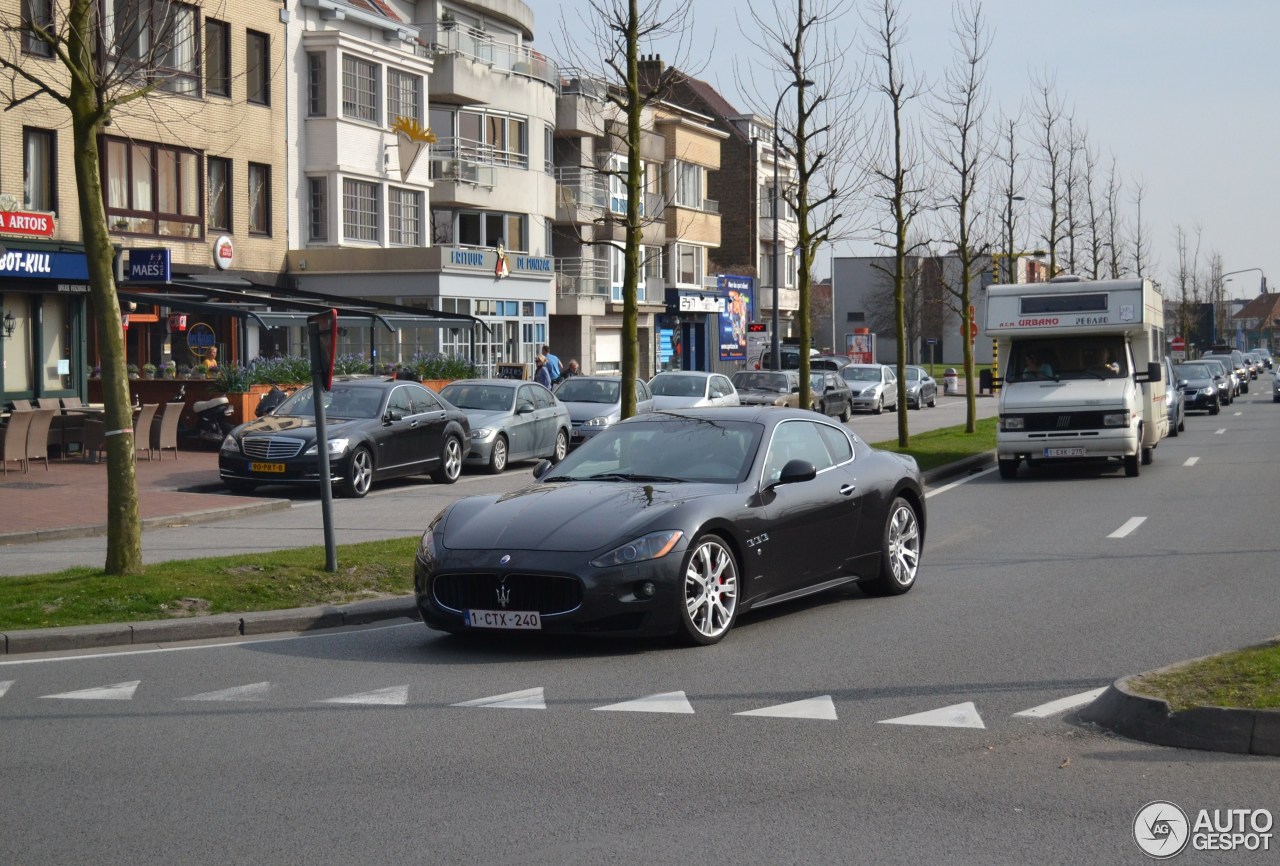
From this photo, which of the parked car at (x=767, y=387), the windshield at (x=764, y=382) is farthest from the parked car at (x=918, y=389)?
the windshield at (x=764, y=382)

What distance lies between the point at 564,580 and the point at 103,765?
3013 millimetres

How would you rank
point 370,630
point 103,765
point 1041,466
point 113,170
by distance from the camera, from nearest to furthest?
point 103,765
point 370,630
point 1041,466
point 113,170

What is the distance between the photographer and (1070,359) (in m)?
23.6

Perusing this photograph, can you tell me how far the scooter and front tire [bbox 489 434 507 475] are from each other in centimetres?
533

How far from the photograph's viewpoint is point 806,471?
1024cm

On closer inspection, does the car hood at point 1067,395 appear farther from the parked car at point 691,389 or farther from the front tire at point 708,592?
the front tire at point 708,592

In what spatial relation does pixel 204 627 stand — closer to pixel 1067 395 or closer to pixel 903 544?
pixel 903 544

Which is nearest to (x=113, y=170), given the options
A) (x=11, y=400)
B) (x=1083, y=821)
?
(x=11, y=400)

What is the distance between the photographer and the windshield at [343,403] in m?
22.1

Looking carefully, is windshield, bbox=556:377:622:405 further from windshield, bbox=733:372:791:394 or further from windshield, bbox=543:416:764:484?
windshield, bbox=543:416:764:484

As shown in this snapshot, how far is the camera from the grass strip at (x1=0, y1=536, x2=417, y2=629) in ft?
34.0

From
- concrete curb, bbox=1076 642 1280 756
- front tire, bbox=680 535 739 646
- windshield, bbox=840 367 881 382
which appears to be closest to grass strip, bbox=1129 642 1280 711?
concrete curb, bbox=1076 642 1280 756

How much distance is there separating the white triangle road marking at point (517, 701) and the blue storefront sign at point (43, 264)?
796 inches

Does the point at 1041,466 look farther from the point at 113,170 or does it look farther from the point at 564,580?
the point at 113,170
